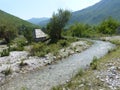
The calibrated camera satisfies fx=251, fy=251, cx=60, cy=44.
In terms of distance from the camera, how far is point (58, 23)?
246 feet

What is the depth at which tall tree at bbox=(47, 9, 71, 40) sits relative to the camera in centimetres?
7431

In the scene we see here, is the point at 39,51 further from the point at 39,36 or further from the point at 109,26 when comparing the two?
the point at 109,26

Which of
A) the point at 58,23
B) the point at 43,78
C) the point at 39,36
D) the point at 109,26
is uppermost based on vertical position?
the point at 58,23

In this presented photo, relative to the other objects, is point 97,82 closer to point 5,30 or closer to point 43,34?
point 43,34

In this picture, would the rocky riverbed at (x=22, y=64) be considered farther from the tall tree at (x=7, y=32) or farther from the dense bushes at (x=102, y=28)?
the dense bushes at (x=102, y=28)

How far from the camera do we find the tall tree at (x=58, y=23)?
244 feet

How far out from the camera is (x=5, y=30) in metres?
88.9

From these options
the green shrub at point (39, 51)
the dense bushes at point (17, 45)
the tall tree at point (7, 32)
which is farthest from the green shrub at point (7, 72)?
the tall tree at point (7, 32)

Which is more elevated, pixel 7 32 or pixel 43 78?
pixel 7 32

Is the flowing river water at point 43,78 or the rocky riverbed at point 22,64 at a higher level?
the rocky riverbed at point 22,64

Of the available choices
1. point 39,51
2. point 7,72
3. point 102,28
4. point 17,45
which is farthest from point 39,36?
point 7,72

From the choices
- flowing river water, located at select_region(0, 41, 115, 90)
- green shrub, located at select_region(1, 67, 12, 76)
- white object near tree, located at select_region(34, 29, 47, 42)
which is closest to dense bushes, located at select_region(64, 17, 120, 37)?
white object near tree, located at select_region(34, 29, 47, 42)

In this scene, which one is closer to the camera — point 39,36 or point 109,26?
point 39,36

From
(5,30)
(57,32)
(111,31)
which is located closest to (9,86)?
(57,32)
